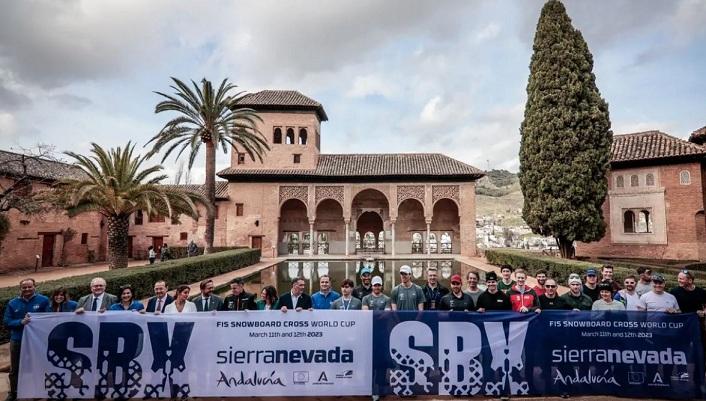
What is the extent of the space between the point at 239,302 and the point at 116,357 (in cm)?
152

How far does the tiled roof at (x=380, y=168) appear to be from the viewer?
27766 millimetres

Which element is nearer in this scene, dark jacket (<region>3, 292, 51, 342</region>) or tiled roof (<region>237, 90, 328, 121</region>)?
dark jacket (<region>3, 292, 51, 342</region>)

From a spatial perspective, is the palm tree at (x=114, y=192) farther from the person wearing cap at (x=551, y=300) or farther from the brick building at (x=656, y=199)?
the brick building at (x=656, y=199)

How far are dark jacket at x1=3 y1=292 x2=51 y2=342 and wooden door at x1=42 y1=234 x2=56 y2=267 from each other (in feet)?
66.1

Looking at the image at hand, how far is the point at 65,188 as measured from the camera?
42.5ft

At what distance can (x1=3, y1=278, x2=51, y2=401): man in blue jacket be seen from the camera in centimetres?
439

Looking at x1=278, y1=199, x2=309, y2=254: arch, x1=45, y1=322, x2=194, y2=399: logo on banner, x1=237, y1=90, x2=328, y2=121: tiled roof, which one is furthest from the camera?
x1=278, y1=199, x2=309, y2=254: arch

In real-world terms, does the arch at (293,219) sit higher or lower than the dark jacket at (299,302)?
higher

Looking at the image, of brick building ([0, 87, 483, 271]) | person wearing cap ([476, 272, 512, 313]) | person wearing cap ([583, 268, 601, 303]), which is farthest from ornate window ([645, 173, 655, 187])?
person wearing cap ([476, 272, 512, 313])

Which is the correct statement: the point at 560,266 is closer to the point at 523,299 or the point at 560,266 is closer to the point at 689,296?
the point at 689,296

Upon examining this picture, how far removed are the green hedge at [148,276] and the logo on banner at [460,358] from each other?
6723mm

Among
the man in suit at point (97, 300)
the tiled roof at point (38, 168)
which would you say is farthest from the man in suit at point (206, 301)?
the tiled roof at point (38, 168)

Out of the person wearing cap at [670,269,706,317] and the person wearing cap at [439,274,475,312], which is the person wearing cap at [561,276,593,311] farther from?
the person wearing cap at [439,274,475,312]

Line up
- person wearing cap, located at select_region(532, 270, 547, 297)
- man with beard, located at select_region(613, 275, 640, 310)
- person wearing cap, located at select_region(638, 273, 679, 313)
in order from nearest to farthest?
1. person wearing cap, located at select_region(638, 273, 679, 313)
2. man with beard, located at select_region(613, 275, 640, 310)
3. person wearing cap, located at select_region(532, 270, 547, 297)
